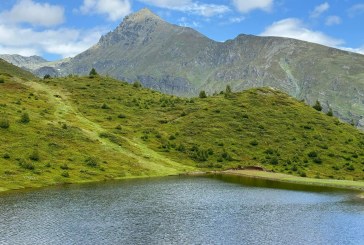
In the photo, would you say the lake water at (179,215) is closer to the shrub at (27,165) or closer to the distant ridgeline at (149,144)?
the shrub at (27,165)

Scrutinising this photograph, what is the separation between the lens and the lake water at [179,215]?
191 ft

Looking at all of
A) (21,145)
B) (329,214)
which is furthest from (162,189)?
(21,145)

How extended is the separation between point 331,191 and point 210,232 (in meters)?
54.3

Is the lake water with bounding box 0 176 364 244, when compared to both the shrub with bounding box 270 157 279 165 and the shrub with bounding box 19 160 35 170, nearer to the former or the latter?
the shrub with bounding box 19 160 35 170

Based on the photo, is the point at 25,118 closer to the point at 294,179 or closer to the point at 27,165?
the point at 27,165

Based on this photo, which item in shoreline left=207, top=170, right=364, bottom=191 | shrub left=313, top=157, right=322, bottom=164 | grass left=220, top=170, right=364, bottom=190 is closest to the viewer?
shoreline left=207, top=170, right=364, bottom=191

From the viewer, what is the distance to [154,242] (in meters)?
55.9

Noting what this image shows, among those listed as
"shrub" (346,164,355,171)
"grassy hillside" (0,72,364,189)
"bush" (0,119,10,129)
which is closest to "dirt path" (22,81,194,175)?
"grassy hillside" (0,72,364,189)

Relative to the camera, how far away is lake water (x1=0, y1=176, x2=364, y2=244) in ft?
191

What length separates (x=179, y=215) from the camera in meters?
72.1

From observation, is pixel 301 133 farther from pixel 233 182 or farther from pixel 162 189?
pixel 162 189

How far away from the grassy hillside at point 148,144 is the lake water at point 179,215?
22464 millimetres

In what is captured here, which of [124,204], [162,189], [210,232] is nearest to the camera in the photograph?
[210,232]

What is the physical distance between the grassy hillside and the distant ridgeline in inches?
10.9
